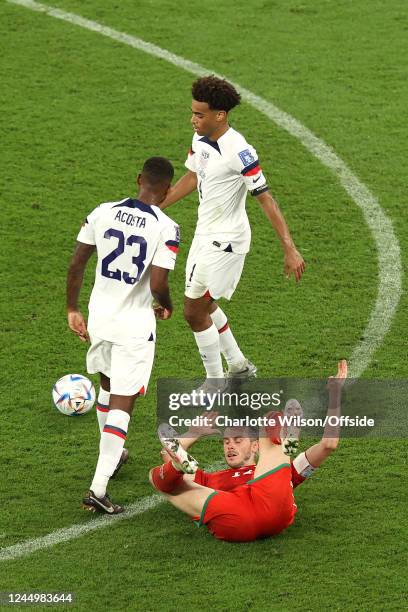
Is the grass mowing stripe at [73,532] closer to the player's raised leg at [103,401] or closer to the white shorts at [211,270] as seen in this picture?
the player's raised leg at [103,401]

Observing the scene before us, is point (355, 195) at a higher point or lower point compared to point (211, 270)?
higher

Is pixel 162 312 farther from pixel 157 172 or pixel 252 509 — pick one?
pixel 252 509

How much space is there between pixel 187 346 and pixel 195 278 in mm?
1027

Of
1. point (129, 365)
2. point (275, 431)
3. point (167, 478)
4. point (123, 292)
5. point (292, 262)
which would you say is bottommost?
point (167, 478)

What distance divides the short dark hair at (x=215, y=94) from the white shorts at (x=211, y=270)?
92cm

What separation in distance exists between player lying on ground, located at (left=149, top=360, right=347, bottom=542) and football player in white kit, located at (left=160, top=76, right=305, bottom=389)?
4.18 feet

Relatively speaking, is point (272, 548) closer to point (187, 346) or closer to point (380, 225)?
point (187, 346)

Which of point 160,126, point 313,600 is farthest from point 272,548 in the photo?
point 160,126

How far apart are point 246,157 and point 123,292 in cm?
132

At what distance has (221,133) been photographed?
341 inches

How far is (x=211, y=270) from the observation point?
350 inches

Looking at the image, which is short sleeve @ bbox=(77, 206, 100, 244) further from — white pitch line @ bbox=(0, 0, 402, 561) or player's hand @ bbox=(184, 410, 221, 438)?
white pitch line @ bbox=(0, 0, 402, 561)

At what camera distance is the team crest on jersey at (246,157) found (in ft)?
28.0

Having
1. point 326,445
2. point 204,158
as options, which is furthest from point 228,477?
point 204,158
